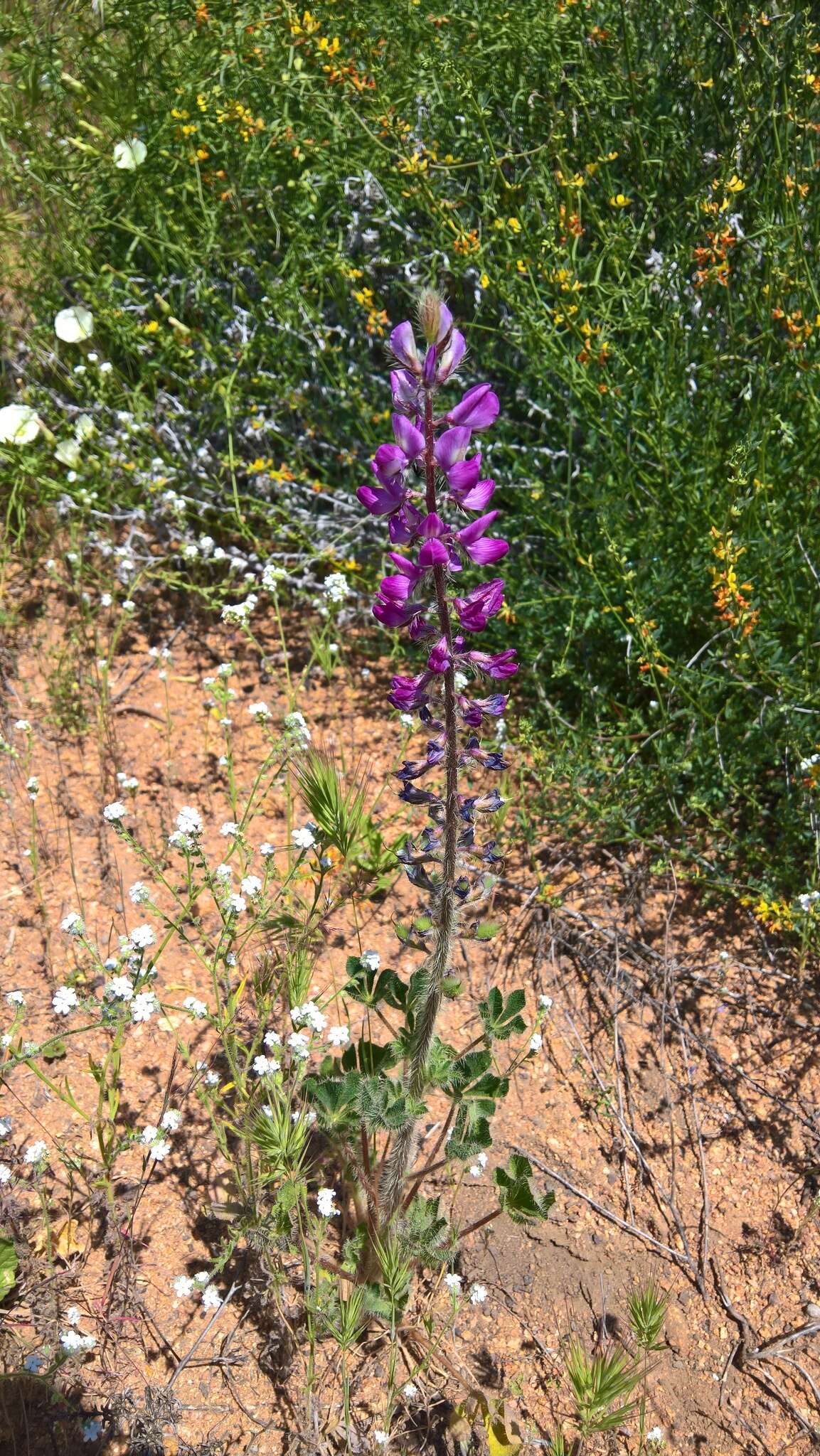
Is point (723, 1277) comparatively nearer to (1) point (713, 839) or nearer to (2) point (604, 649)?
(1) point (713, 839)

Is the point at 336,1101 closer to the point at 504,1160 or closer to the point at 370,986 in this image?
the point at 370,986

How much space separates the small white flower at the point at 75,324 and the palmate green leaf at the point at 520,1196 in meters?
3.22

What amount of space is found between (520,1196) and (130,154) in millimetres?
3539

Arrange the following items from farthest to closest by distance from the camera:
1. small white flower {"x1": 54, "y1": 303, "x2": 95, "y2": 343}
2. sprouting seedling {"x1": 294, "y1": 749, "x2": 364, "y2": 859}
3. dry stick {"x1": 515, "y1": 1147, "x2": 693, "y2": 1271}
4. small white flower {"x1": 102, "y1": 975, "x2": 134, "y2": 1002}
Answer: small white flower {"x1": 54, "y1": 303, "x2": 95, "y2": 343} → dry stick {"x1": 515, "y1": 1147, "x2": 693, "y2": 1271} → sprouting seedling {"x1": 294, "y1": 749, "x2": 364, "y2": 859} → small white flower {"x1": 102, "y1": 975, "x2": 134, "y2": 1002}

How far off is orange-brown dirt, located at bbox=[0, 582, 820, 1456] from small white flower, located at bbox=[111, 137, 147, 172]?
1782 mm

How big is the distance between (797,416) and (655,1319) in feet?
7.99

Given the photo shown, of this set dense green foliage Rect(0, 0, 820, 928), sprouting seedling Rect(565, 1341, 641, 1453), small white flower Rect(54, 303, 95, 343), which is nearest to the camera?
sprouting seedling Rect(565, 1341, 641, 1453)

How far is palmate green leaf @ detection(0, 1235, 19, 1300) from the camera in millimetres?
2164

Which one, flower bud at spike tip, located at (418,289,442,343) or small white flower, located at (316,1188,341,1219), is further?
small white flower, located at (316,1188,341,1219)

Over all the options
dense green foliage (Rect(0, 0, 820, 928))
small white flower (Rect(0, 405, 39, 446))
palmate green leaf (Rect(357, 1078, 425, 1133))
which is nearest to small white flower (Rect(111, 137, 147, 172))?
dense green foliage (Rect(0, 0, 820, 928))

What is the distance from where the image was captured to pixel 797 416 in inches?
124

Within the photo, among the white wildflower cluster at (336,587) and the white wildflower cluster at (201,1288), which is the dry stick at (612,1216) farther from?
the white wildflower cluster at (336,587)

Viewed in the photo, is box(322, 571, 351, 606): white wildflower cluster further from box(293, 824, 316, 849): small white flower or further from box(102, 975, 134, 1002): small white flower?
box(102, 975, 134, 1002): small white flower

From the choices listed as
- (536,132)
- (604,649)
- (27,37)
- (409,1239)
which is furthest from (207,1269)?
(27,37)
